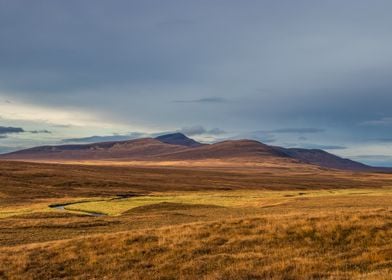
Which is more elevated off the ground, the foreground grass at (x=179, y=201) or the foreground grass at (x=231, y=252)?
the foreground grass at (x=231, y=252)

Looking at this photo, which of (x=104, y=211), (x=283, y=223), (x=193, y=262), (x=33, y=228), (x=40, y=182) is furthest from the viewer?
(x=40, y=182)

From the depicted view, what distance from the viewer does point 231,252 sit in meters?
23.8

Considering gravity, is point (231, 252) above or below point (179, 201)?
above

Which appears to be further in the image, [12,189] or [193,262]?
[12,189]

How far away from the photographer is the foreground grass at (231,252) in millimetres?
19953

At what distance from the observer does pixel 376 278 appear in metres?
16.4

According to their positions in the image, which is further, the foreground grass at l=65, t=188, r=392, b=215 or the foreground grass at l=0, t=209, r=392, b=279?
the foreground grass at l=65, t=188, r=392, b=215

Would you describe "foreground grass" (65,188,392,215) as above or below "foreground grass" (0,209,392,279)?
below

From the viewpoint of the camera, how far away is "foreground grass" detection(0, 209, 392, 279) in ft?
65.5

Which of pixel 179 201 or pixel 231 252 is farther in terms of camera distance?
pixel 179 201

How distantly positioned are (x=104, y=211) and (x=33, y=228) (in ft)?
74.3

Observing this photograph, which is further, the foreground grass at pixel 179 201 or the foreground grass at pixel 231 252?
the foreground grass at pixel 179 201

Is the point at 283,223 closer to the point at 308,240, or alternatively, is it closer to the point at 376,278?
the point at 308,240

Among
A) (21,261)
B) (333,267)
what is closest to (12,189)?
(21,261)
